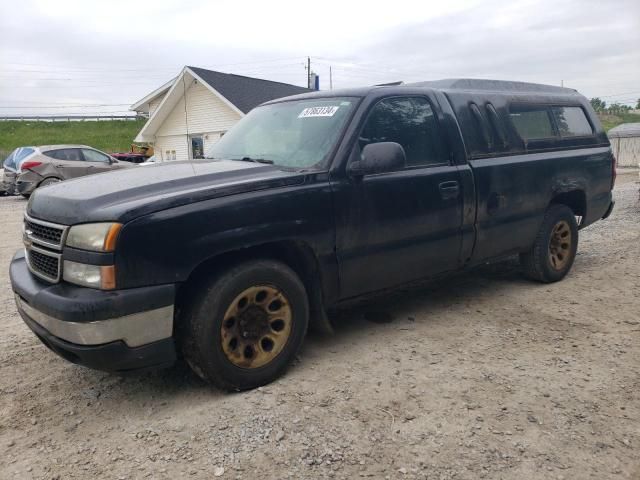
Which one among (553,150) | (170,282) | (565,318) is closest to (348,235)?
(170,282)

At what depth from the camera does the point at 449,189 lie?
419 centimetres

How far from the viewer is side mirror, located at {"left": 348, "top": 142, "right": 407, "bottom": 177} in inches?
140

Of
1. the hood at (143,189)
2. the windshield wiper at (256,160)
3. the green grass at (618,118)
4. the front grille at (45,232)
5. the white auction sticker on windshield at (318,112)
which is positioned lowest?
the front grille at (45,232)

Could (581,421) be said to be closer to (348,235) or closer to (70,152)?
(348,235)

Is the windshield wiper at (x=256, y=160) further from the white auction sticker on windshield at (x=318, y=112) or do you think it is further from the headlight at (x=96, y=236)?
the headlight at (x=96, y=236)

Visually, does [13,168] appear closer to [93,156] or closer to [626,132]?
[93,156]

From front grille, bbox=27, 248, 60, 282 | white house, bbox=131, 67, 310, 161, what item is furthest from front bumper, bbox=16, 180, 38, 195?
front grille, bbox=27, 248, 60, 282

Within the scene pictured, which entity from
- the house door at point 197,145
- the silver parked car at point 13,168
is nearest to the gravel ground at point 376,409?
the silver parked car at point 13,168

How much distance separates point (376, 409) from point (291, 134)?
6.71ft

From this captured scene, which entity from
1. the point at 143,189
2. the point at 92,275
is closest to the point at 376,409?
the point at 92,275

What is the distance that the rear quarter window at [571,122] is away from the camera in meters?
5.45

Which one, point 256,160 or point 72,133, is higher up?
point 72,133

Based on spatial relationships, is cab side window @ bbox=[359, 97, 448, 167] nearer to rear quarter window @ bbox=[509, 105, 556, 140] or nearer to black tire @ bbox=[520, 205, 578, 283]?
rear quarter window @ bbox=[509, 105, 556, 140]

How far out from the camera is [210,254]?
2.98 metres
